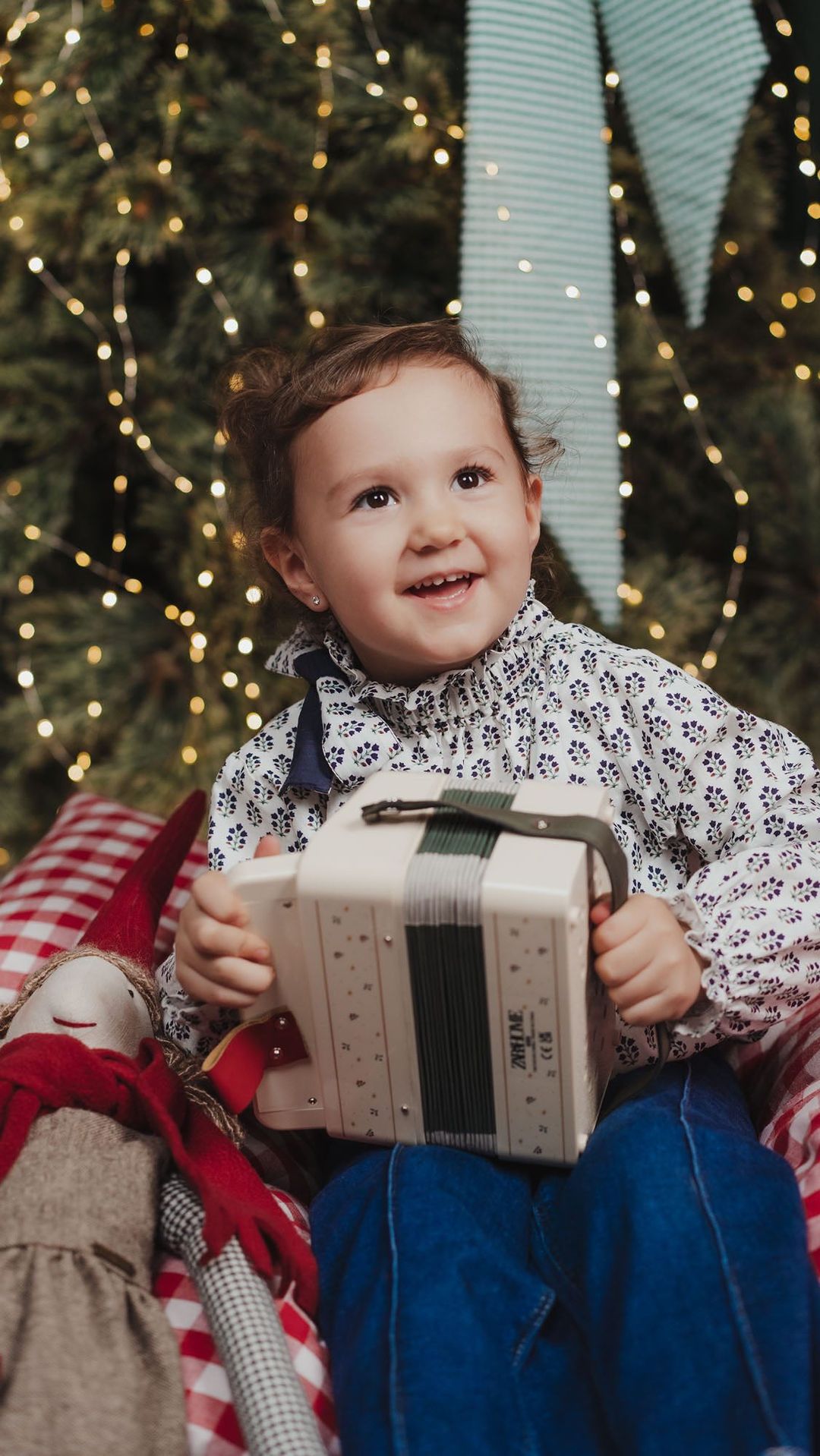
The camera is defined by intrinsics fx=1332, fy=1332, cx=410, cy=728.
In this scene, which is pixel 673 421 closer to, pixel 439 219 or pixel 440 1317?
pixel 439 219

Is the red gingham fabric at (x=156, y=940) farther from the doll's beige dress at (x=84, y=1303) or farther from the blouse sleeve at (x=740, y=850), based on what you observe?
the blouse sleeve at (x=740, y=850)

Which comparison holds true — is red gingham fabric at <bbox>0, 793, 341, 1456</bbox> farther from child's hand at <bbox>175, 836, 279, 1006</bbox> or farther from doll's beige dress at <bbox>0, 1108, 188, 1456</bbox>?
child's hand at <bbox>175, 836, 279, 1006</bbox>

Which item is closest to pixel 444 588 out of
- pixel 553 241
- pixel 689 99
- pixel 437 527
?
pixel 437 527

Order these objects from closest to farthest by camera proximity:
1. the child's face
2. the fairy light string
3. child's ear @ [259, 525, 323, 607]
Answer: the child's face → child's ear @ [259, 525, 323, 607] → the fairy light string

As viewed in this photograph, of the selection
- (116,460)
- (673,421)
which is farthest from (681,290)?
(116,460)

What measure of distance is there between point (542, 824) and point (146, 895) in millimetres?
466

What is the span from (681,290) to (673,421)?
253mm

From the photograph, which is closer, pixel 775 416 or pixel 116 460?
pixel 775 416

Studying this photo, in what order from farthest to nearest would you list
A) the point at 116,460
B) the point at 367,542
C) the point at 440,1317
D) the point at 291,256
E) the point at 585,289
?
the point at 116,460, the point at 291,256, the point at 585,289, the point at 367,542, the point at 440,1317

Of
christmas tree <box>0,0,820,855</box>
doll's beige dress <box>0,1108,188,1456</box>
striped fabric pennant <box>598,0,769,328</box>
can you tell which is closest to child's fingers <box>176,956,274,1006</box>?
doll's beige dress <box>0,1108,188,1456</box>

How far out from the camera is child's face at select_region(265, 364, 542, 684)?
100 centimetres

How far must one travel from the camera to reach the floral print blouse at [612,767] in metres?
0.92

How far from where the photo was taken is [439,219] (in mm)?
1656

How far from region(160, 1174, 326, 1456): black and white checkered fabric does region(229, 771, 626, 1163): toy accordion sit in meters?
0.12
